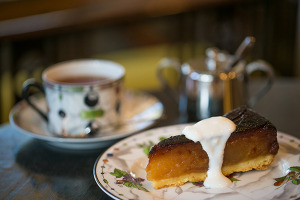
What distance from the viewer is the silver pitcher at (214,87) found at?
4.00 ft

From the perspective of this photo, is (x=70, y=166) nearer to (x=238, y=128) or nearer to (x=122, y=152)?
(x=122, y=152)

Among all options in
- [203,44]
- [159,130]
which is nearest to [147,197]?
[159,130]

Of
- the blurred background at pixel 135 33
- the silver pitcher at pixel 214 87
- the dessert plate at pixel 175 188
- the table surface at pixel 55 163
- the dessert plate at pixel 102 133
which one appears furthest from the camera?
the blurred background at pixel 135 33

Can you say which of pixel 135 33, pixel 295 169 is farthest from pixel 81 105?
pixel 135 33

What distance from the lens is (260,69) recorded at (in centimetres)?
129

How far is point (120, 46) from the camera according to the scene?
9.11 feet

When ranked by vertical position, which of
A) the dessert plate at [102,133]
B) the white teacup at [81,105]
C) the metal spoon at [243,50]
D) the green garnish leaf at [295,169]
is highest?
the metal spoon at [243,50]

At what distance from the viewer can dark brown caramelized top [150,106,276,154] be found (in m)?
0.85

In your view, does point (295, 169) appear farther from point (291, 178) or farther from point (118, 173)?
point (118, 173)

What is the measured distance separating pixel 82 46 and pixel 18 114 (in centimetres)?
147

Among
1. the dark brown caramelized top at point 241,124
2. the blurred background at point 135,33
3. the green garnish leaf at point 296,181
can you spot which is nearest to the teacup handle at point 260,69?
the dark brown caramelized top at point 241,124

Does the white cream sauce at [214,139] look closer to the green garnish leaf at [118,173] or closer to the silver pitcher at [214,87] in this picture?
the green garnish leaf at [118,173]

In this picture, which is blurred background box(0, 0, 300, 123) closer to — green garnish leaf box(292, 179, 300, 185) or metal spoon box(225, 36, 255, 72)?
metal spoon box(225, 36, 255, 72)

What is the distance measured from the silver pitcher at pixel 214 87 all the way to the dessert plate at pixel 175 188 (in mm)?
266
